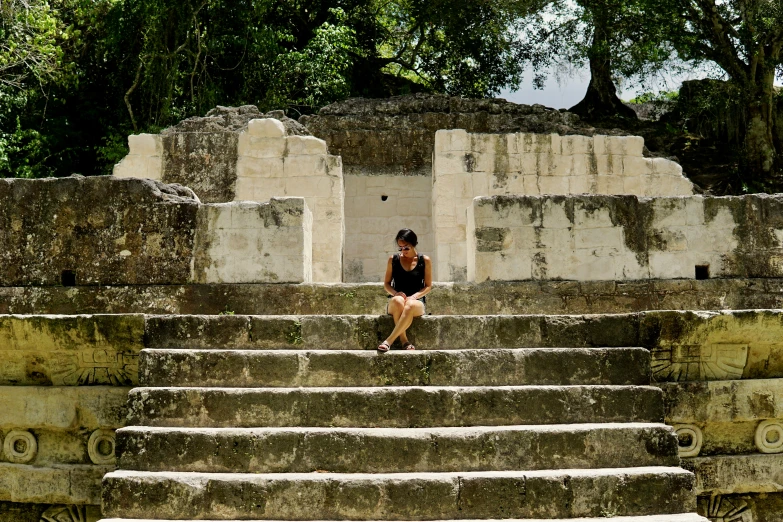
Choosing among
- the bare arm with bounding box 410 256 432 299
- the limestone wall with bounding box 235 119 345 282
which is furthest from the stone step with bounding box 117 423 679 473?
the limestone wall with bounding box 235 119 345 282

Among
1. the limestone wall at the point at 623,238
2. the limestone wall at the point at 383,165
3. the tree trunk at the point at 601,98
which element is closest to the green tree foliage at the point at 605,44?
the tree trunk at the point at 601,98

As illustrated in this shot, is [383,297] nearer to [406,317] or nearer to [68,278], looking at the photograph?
[406,317]

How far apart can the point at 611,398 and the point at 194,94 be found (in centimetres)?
1443

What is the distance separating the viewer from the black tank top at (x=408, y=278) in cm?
593

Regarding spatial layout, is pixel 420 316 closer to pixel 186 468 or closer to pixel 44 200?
pixel 186 468

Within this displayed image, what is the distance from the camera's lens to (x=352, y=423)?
4848 mm

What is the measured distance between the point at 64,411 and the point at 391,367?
2353 millimetres

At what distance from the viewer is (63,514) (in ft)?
17.7

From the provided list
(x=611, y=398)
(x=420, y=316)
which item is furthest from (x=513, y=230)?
(x=611, y=398)

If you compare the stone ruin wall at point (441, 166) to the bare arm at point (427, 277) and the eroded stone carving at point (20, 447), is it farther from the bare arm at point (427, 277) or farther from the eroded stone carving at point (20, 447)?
the eroded stone carving at point (20, 447)

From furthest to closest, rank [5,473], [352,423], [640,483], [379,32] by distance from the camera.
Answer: [379,32] < [5,473] < [352,423] < [640,483]

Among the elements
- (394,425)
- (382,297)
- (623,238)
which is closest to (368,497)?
(394,425)

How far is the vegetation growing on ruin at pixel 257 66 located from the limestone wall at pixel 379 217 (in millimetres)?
5900

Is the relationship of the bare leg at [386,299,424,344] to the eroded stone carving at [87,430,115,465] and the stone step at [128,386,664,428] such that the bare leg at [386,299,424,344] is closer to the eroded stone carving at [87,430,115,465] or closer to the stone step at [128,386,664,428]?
the stone step at [128,386,664,428]
